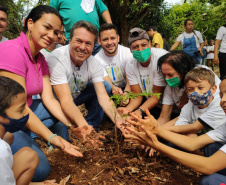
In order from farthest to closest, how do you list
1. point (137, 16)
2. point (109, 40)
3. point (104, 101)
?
point (137, 16) → point (109, 40) → point (104, 101)

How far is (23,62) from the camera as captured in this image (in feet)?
7.87

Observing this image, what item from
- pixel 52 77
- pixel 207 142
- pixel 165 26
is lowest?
pixel 207 142

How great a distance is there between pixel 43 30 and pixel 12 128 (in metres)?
1.32

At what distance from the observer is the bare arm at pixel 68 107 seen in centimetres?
278

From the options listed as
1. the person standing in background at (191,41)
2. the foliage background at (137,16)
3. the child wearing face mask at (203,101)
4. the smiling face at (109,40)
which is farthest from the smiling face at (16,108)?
the foliage background at (137,16)

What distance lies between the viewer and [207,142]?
2303 mm

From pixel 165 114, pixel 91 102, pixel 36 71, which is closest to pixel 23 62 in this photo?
pixel 36 71

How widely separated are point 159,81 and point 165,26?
1473 cm

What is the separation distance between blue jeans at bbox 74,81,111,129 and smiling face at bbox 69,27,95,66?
744 mm

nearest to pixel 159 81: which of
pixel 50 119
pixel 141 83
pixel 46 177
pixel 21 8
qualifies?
pixel 141 83

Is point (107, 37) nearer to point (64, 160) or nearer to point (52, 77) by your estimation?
point (52, 77)

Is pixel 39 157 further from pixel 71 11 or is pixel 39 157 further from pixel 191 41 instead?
Answer: pixel 191 41

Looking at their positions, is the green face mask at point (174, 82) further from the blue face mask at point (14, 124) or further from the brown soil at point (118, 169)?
the blue face mask at point (14, 124)

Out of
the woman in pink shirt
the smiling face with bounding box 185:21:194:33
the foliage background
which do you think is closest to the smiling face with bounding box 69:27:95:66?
the woman in pink shirt
